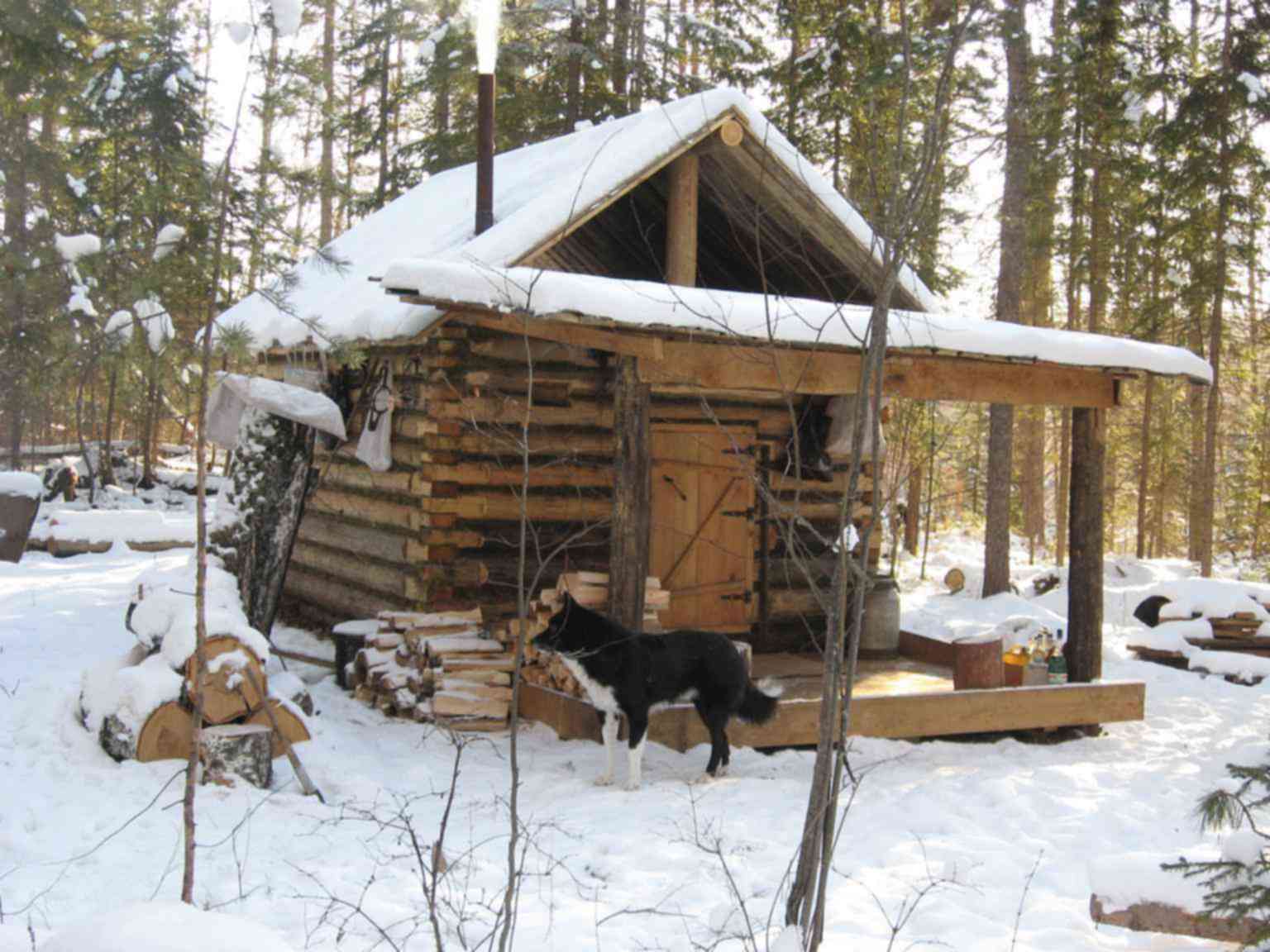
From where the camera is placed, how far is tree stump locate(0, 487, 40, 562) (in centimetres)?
1512

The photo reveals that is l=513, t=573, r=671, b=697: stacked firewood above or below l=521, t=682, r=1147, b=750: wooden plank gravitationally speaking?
above

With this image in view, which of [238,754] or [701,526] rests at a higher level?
[701,526]

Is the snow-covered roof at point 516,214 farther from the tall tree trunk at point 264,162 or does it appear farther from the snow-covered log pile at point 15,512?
the snow-covered log pile at point 15,512

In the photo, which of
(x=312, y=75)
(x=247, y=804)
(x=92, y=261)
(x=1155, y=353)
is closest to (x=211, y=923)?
(x=312, y=75)

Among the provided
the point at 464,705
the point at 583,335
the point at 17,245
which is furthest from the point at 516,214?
the point at 17,245

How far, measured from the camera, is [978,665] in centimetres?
948

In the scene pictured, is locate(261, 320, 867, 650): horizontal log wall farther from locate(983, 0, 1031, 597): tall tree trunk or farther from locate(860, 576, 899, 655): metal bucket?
locate(983, 0, 1031, 597): tall tree trunk

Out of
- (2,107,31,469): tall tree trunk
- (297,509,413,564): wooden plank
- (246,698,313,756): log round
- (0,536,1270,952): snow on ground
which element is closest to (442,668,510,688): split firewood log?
(0,536,1270,952): snow on ground

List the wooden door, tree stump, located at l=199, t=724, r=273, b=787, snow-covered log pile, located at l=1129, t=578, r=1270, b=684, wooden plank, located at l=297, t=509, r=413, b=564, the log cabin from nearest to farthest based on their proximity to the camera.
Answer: tree stump, located at l=199, t=724, r=273, b=787
the log cabin
wooden plank, located at l=297, t=509, r=413, b=564
the wooden door
snow-covered log pile, located at l=1129, t=578, r=1270, b=684

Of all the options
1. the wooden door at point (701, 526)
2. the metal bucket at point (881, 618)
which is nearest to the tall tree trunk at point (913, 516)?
the metal bucket at point (881, 618)

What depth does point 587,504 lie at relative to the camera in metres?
11.0

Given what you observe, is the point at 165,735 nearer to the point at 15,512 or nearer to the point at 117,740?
the point at 117,740

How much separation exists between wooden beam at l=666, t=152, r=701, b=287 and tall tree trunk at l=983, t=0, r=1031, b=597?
790 centimetres

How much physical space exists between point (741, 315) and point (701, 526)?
433 centimetres
